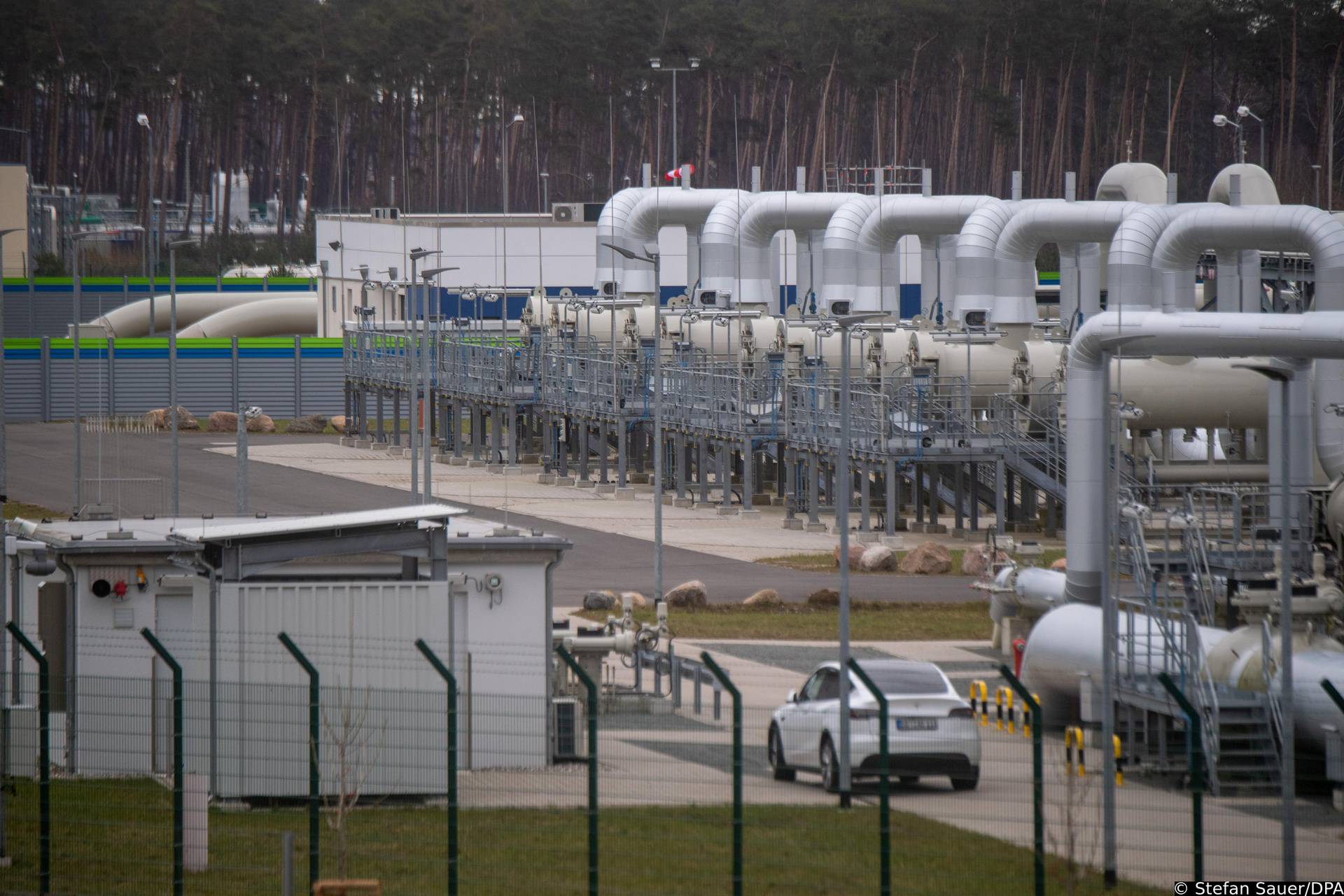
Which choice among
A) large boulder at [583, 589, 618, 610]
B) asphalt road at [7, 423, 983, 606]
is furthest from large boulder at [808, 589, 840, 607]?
large boulder at [583, 589, 618, 610]

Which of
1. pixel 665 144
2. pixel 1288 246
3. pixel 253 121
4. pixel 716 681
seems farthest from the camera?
pixel 253 121

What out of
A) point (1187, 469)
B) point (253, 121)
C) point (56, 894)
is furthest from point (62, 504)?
point (253, 121)

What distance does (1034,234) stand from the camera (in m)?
48.2

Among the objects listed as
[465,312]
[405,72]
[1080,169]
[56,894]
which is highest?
[405,72]

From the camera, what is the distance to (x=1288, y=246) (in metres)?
39.6

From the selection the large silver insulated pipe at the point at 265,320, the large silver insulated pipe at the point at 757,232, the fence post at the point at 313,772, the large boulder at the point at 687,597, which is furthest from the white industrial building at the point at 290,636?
the large silver insulated pipe at the point at 265,320

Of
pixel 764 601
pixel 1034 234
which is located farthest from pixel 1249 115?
pixel 764 601

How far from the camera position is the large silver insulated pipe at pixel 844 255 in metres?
54.1

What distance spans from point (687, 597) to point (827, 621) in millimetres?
2689

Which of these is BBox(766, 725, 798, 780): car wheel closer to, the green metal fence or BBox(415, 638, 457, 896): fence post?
the green metal fence

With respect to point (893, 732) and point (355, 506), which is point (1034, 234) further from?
point (893, 732)

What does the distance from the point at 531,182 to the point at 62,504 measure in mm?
88629

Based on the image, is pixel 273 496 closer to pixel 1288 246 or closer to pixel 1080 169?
pixel 1288 246

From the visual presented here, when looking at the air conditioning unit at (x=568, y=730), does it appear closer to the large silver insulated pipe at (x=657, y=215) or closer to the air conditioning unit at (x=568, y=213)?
the large silver insulated pipe at (x=657, y=215)
